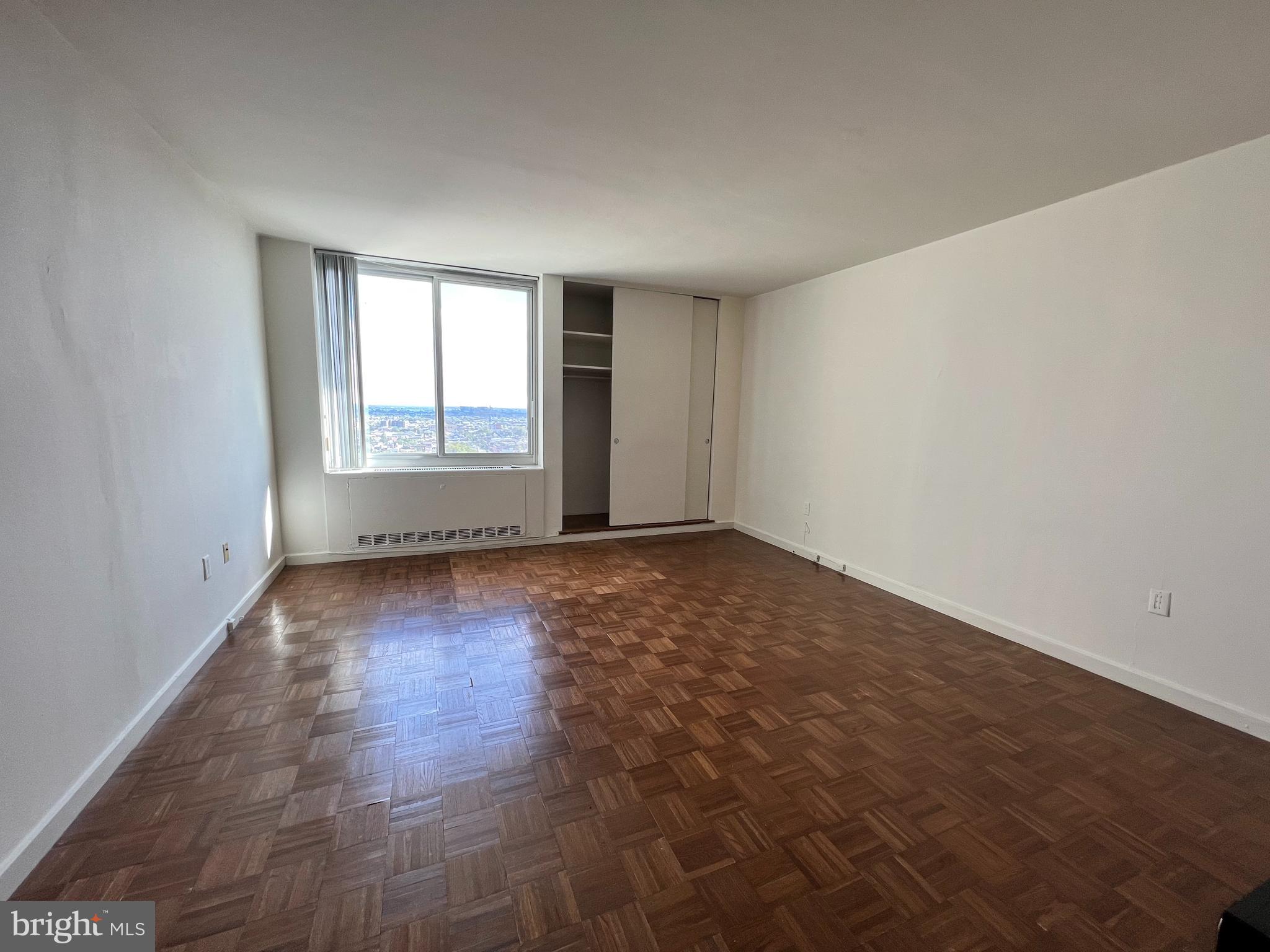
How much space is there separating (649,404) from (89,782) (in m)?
4.30

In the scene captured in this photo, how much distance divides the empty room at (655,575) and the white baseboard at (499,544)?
7.3 inches

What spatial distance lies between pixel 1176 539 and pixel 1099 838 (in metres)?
1.51

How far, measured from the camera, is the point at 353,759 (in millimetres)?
1821

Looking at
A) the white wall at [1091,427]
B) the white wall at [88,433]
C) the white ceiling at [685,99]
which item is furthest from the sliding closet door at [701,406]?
the white wall at [88,433]

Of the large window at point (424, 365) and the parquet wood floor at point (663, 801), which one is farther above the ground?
the large window at point (424, 365)

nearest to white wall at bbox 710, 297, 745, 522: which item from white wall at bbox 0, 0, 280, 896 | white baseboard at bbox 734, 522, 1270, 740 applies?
white baseboard at bbox 734, 522, 1270, 740

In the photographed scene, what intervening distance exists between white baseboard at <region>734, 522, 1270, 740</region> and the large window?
11.0 ft

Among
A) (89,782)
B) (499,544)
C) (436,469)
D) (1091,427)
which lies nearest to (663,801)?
(89,782)

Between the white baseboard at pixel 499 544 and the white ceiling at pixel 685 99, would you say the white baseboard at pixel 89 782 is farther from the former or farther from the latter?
the white ceiling at pixel 685 99

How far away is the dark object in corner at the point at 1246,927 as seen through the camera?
3.46 ft

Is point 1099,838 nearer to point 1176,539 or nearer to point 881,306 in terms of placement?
point 1176,539

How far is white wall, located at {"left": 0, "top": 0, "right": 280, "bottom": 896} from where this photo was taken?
4.46 feet

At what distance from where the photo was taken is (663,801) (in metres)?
1.66

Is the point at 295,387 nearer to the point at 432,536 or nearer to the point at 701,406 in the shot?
the point at 432,536
